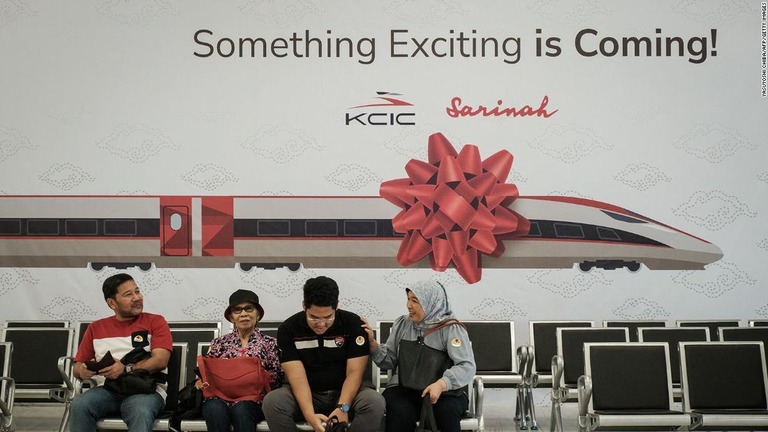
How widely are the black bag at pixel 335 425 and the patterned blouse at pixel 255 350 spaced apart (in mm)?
518

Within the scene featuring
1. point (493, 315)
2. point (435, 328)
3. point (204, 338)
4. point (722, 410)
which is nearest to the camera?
point (435, 328)

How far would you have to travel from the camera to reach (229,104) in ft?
25.4

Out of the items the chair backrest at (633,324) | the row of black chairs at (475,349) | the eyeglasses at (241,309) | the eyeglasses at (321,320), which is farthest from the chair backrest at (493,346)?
the eyeglasses at (241,309)

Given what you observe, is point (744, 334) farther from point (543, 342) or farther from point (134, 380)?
point (134, 380)

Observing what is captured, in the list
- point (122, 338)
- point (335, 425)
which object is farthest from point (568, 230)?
point (122, 338)

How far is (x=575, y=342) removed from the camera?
19.9 feet

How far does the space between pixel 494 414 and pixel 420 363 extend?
9.58 ft

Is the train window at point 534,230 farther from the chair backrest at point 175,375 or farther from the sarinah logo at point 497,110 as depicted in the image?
the chair backrest at point 175,375

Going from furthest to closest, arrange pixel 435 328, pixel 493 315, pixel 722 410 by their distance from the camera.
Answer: pixel 493 315, pixel 722 410, pixel 435 328

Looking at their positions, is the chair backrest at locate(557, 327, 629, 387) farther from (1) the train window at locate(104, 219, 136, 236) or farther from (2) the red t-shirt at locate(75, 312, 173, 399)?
(1) the train window at locate(104, 219, 136, 236)

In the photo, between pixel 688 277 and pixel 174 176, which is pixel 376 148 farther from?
pixel 688 277

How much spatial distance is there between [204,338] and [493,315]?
112 inches

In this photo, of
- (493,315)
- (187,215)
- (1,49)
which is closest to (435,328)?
(493,315)

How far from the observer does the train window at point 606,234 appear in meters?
7.69
